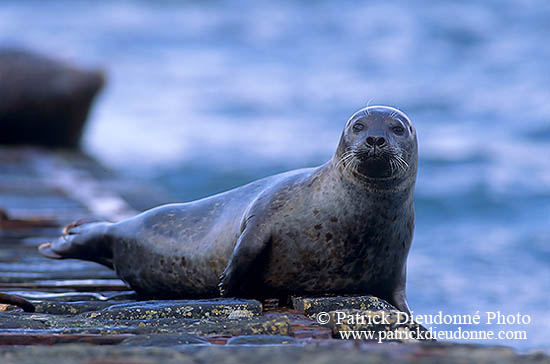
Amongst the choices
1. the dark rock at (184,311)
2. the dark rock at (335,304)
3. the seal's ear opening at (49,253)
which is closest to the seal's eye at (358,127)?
the dark rock at (335,304)

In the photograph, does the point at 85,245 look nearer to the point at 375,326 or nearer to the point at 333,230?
the point at 333,230

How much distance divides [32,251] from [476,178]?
362 inches

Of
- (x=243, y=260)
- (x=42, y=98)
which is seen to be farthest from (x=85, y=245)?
(x=42, y=98)

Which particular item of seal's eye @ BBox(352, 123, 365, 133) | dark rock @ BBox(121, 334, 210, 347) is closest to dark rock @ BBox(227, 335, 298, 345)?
dark rock @ BBox(121, 334, 210, 347)

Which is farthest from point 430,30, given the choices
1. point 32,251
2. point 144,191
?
point 32,251

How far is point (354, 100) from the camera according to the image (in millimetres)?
19406

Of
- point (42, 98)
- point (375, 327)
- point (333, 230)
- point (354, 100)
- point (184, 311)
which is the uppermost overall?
point (354, 100)

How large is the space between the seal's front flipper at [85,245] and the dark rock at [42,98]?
817 centimetres

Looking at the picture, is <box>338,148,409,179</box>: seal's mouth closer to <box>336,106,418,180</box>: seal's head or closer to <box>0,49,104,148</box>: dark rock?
<box>336,106,418,180</box>: seal's head

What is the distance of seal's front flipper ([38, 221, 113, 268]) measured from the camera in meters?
4.46

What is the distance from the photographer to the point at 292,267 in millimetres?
3727

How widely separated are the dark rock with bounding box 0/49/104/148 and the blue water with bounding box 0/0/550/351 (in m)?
0.61

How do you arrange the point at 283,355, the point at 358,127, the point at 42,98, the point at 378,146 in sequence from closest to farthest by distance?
1. the point at 283,355
2. the point at 378,146
3. the point at 358,127
4. the point at 42,98

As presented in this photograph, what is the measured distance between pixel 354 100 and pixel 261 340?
55.3 feet
